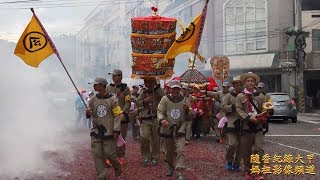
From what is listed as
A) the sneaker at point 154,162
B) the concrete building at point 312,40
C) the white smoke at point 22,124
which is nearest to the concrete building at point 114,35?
the concrete building at point 312,40

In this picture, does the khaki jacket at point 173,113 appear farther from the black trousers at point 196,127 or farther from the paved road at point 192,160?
the black trousers at point 196,127

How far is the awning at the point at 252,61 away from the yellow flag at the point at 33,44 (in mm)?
23653

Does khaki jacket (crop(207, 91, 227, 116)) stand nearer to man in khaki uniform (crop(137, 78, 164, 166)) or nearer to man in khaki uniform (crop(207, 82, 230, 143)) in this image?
man in khaki uniform (crop(207, 82, 230, 143))

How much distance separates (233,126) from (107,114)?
2.29m

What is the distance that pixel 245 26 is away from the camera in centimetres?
3309

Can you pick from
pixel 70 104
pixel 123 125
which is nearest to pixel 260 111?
pixel 123 125

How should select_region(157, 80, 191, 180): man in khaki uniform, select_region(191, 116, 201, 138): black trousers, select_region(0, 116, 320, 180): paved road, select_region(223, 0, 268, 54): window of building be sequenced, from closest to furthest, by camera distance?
select_region(157, 80, 191, 180): man in khaki uniform
select_region(0, 116, 320, 180): paved road
select_region(191, 116, 201, 138): black trousers
select_region(223, 0, 268, 54): window of building

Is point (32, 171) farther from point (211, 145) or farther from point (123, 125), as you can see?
point (211, 145)

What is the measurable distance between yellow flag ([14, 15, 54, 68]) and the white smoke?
3.86 feet

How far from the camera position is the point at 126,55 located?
36.8m

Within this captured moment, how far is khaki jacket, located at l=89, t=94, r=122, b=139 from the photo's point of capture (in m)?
7.40

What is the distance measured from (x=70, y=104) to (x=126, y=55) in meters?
12.8

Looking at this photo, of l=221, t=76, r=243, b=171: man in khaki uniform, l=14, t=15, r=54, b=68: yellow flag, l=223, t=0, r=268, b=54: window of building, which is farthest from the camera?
l=223, t=0, r=268, b=54: window of building

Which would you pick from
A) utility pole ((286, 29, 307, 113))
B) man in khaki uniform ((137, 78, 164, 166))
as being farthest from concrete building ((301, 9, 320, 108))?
man in khaki uniform ((137, 78, 164, 166))
